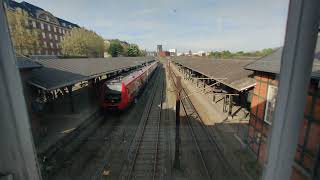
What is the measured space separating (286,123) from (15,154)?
162cm

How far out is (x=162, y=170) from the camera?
28.8 ft

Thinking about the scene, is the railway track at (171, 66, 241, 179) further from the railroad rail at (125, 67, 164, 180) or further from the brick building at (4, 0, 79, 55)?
the brick building at (4, 0, 79, 55)

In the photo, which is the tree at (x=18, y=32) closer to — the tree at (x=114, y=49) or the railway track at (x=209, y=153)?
the railway track at (x=209, y=153)

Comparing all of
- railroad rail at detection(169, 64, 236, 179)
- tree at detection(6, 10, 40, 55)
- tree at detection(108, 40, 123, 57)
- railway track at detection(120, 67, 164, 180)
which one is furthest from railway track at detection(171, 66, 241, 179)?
tree at detection(108, 40, 123, 57)

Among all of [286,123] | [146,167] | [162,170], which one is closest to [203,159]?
[162,170]

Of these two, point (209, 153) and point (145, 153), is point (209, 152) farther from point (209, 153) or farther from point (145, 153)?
point (145, 153)

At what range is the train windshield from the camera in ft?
49.7

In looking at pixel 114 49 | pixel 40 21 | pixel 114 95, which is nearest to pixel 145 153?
pixel 114 95

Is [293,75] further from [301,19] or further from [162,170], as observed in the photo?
[162,170]

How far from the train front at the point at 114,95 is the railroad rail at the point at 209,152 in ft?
18.9

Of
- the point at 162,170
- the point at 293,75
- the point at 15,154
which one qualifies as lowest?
the point at 162,170

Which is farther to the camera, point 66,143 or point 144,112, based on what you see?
point 144,112

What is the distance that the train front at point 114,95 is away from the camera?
49.6ft

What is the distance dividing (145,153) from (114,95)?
6625 millimetres
